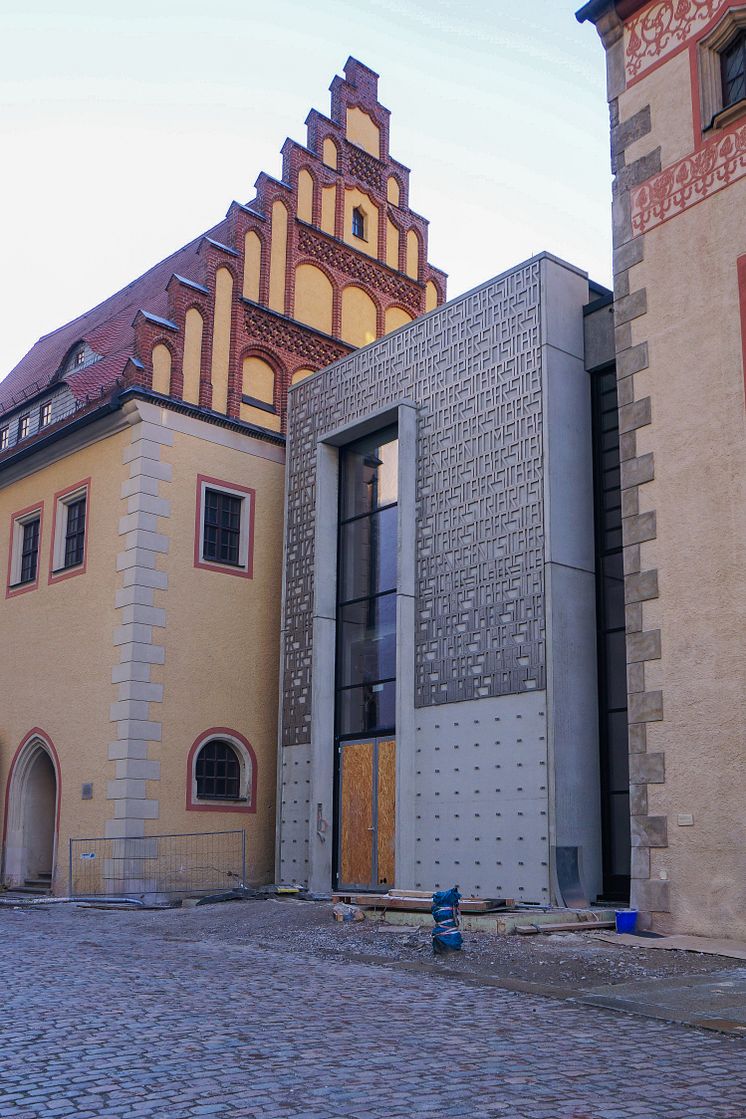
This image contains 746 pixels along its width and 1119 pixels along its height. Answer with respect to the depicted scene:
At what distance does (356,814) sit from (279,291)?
1129 cm

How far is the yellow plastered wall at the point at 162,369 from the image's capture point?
21734mm

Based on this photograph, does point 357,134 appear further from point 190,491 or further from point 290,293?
point 190,491

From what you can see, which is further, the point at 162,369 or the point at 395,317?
the point at 395,317

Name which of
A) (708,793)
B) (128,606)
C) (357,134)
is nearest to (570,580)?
(708,793)

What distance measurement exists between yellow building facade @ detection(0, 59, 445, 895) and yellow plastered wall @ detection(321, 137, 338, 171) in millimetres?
48

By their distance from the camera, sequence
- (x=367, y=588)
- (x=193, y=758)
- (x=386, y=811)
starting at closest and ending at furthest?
(x=386, y=811) → (x=367, y=588) → (x=193, y=758)

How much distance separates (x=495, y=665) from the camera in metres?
16.8

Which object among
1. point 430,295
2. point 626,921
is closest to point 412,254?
point 430,295

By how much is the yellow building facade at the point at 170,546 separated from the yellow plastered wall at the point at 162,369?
0.05 meters

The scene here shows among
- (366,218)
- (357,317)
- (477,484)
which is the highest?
(366,218)

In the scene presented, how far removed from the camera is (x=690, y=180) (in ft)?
46.5

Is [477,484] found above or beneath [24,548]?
beneath

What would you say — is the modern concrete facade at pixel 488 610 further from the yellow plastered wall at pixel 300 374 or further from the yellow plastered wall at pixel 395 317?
the yellow plastered wall at pixel 395 317

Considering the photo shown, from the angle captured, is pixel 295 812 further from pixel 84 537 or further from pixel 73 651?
pixel 84 537
